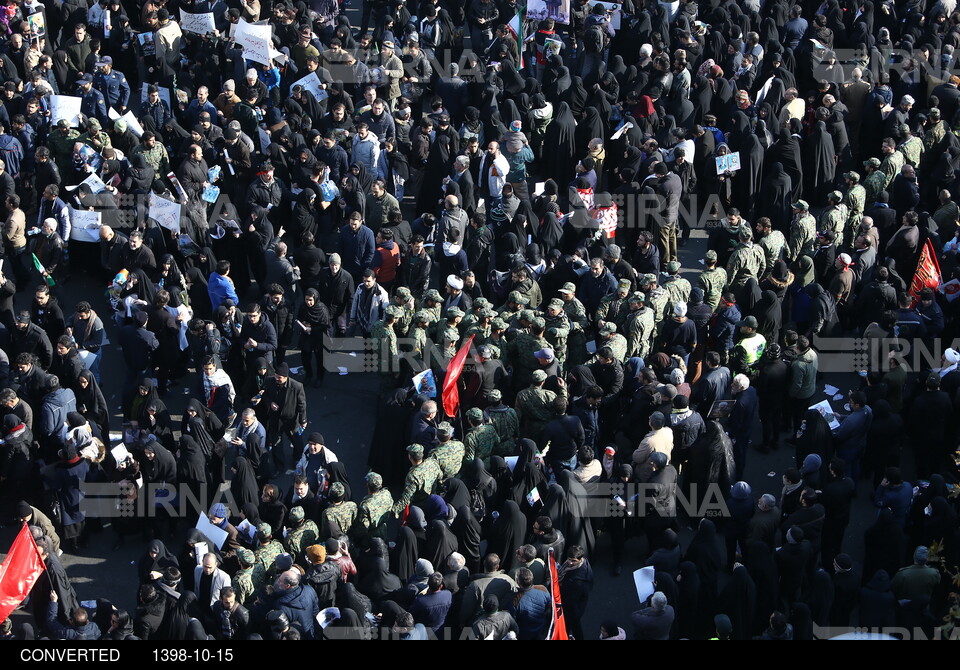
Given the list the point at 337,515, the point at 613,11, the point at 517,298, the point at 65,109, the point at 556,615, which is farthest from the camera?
the point at 613,11

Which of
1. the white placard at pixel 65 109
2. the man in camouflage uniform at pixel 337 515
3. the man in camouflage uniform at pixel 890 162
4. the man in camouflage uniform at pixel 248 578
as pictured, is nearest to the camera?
the man in camouflage uniform at pixel 248 578

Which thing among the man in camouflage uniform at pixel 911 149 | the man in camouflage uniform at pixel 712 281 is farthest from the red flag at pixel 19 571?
the man in camouflage uniform at pixel 911 149

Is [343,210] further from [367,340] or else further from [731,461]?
[731,461]

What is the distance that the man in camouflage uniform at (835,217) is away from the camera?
1811 cm

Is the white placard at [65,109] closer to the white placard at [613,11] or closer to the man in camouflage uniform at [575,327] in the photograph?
the man in camouflage uniform at [575,327]

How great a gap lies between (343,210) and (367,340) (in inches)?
94.9

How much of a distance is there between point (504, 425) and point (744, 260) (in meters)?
4.08

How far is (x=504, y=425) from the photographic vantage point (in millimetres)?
15203

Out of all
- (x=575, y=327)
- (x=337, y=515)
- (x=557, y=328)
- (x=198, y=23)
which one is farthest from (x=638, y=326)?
(x=198, y=23)

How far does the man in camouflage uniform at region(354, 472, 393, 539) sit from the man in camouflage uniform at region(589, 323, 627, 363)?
3.05m

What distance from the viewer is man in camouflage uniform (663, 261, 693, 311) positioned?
1680 cm

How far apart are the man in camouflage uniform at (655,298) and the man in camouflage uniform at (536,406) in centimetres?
181

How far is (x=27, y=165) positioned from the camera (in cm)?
1966

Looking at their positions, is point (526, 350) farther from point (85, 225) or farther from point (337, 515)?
point (85, 225)
